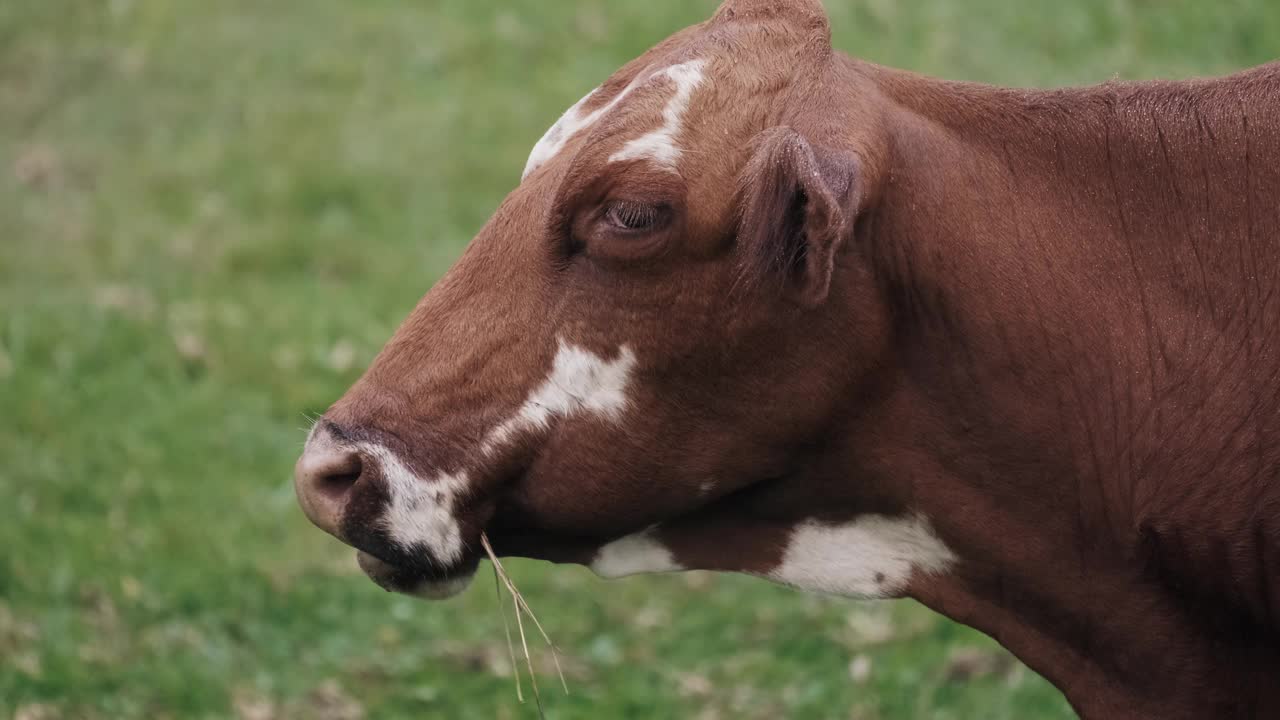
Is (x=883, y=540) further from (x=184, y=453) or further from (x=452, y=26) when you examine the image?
(x=452, y=26)

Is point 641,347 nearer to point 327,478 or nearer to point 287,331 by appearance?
point 327,478

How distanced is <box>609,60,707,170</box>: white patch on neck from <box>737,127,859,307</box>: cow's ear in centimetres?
18

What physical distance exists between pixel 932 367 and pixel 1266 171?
0.76m

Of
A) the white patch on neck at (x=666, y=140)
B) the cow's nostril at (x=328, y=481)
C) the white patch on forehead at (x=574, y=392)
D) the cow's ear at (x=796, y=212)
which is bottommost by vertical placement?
the cow's nostril at (x=328, y=481)

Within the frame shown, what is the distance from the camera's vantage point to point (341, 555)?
6.61 metres

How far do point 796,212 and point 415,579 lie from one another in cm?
116

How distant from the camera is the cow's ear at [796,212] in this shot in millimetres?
2959

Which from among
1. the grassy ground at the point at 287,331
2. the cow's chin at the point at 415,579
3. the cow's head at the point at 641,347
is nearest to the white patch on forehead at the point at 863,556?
the cow's head at the point at 641,347

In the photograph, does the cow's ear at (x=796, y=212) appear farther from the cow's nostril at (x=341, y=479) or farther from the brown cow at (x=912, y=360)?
the cow's nostril at (x=341, y=479)

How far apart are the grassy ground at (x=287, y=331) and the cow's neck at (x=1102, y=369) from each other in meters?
2.11

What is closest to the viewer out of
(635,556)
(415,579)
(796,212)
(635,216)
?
(796,212)

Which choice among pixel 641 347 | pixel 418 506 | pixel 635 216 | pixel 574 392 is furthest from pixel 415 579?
pixel 635 216

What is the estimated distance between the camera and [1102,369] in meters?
3.20

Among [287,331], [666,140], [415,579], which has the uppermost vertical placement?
[287,331]
